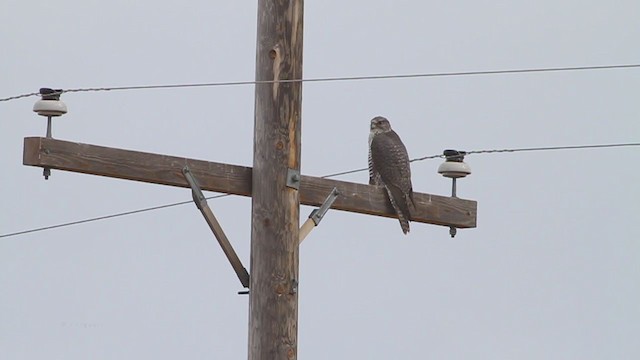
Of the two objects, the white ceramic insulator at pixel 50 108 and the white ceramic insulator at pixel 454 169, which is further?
the white ceramic insulator at pixel 454 169

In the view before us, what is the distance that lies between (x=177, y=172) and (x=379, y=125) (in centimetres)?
322

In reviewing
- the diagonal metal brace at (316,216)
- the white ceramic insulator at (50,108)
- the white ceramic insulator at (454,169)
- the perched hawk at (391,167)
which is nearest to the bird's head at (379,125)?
the perched hawk at (391,167)

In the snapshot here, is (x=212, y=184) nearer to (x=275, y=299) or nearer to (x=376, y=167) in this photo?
(x=275, y=299)

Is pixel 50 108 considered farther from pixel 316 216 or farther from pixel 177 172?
pixel 316 216

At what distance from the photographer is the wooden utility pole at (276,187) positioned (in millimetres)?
7727

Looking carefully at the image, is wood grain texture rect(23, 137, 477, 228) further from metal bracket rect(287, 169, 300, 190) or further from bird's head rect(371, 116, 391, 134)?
bird's head rect(371, 116, 391, 134)

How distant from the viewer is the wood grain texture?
730cm

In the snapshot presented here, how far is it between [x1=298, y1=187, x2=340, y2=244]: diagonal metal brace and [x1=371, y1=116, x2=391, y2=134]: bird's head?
2.35 metres

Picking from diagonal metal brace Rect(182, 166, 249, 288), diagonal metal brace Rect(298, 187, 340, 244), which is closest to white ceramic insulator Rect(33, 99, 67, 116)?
diagonal metal brace Rect(182, 166, 249, 288)

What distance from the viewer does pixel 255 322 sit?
7.73 metres

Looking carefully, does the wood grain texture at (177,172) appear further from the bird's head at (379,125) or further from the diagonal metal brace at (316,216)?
the bird's head at (379,125)

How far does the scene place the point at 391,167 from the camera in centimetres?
992

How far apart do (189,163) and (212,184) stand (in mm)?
166

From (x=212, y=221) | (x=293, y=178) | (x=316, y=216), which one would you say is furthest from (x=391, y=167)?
(x=212, y=221)
